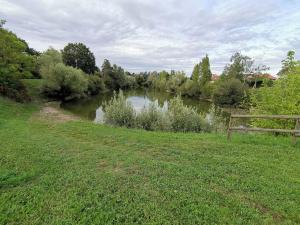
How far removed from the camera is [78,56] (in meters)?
54.5

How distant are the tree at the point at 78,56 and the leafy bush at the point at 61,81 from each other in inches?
877

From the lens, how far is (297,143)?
715 centimetres

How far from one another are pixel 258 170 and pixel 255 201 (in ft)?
4.76

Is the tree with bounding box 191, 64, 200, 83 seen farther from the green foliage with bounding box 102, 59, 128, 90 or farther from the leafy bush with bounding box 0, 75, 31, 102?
the leafy bush with bounding box 0, 75, 31, 102

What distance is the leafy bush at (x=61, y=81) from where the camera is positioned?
30.2 metres

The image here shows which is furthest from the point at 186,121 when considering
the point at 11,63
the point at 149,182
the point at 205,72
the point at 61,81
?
the point at 205,72

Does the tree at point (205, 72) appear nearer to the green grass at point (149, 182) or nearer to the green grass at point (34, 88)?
the green grass at point (34, 88)

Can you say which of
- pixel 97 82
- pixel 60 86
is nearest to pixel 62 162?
pixel 60 86

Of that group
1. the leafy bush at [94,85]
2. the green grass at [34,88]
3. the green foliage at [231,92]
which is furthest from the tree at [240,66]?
the green grass at [34,88]

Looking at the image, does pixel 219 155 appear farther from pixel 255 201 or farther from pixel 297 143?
pixel 297 143

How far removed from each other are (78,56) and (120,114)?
4723 cm

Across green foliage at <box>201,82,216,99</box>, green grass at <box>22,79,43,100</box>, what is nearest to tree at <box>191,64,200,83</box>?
green foliage at <box>201,82,216,99</box>

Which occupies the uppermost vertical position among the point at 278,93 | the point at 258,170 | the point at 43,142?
the point at 278,93

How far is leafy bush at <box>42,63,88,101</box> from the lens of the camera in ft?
99.1
